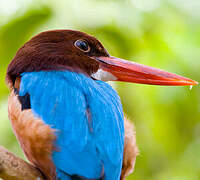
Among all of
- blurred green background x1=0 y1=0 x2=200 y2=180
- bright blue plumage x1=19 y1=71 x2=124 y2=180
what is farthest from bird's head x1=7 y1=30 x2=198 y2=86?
blurred green background x1=0 y1=0 x2=200 y2=180

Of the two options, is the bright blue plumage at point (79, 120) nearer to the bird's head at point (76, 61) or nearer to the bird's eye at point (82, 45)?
the bird's head at point (76, 61)

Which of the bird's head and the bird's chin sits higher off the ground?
the bird's head

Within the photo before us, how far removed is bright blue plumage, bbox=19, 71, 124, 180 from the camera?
2.07 meters

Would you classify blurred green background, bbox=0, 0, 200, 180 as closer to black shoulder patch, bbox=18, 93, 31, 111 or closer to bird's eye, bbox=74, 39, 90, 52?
bird's eye, bbox=74, 39, 90, 52

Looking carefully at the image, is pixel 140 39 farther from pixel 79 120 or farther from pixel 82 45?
pixel 79 120

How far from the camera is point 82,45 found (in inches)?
111

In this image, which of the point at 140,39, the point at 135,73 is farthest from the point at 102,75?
the point at 140,39

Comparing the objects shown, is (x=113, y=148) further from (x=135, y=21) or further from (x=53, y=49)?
(x=135, y=21)

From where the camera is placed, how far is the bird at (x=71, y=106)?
6.86 feet

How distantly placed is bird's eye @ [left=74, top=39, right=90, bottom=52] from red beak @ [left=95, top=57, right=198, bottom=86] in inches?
3.9

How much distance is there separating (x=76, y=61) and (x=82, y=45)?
0.58ft

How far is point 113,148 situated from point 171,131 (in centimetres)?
181

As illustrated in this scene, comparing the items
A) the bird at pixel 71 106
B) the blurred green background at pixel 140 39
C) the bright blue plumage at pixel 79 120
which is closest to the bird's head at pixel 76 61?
the bird at pixel 71 106

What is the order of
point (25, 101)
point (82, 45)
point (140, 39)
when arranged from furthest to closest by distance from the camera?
point (140, 39)
point (82, 45)
point (25, 101)
